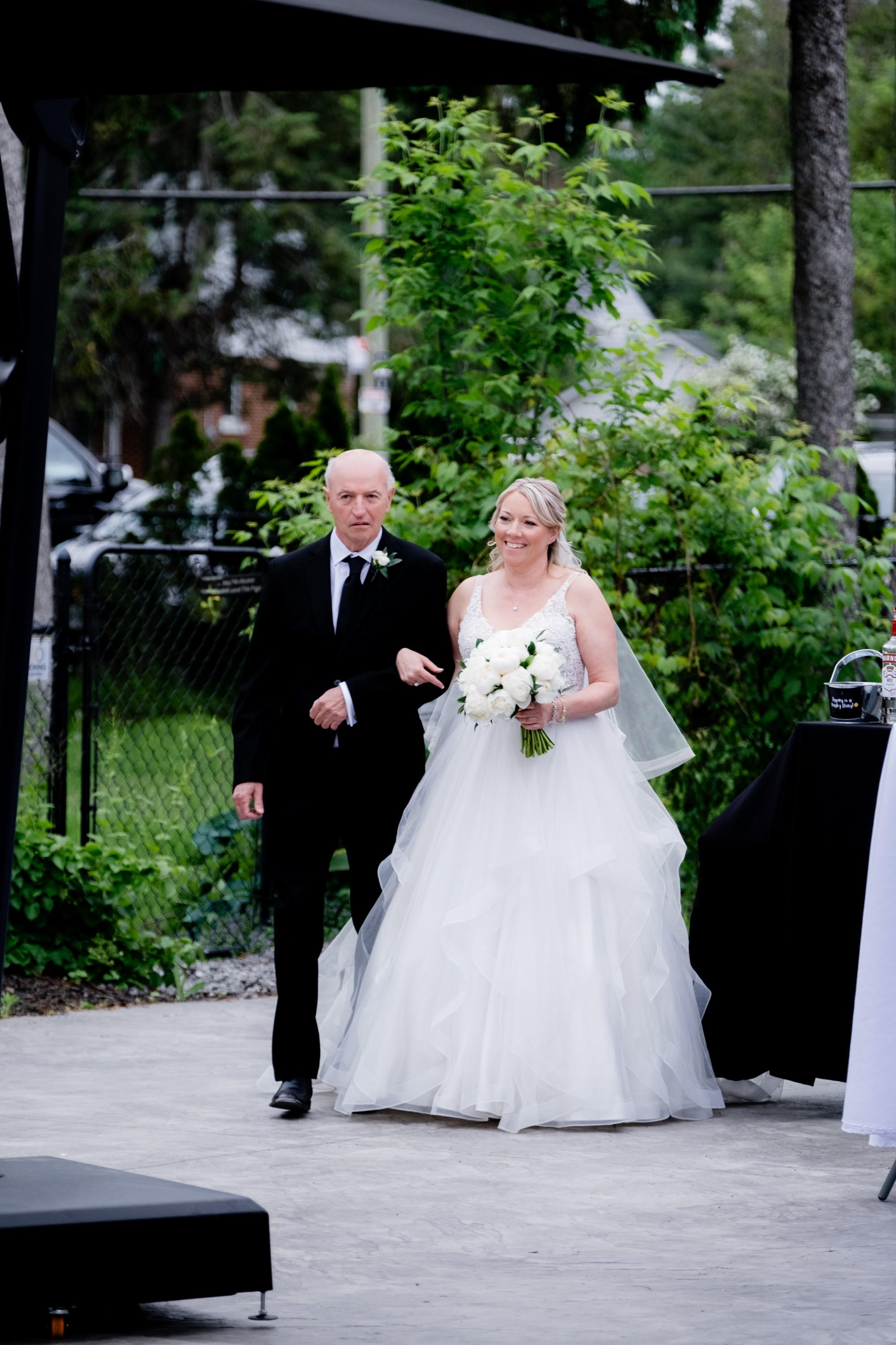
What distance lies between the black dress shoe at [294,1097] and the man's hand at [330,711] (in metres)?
1.09

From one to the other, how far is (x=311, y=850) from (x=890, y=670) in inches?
72.5

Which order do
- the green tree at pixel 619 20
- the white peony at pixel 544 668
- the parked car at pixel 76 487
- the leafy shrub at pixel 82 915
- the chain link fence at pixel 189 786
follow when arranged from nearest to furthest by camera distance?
the white peony at pixel 544 668
the leafy shrub at pixel 82 915
the chain link fence at pixel 189 786
the green tree at pixel 619 20
the parked car at pixel 76 487

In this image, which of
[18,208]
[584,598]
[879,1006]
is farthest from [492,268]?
[879,1006]

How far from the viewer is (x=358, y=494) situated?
5648mm

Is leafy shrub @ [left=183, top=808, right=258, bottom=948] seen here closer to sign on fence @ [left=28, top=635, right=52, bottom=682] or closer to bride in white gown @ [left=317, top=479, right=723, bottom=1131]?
sign on fence @ [left=28, top=635, right=52, bottom=682]

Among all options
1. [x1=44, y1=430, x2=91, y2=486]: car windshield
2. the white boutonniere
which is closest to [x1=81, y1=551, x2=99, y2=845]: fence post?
the white boutonniere

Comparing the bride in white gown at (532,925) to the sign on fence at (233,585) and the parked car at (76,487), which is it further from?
the parked car at (76,487)

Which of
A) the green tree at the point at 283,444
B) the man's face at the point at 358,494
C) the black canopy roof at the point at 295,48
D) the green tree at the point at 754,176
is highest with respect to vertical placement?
the green tree at the point at 754,176

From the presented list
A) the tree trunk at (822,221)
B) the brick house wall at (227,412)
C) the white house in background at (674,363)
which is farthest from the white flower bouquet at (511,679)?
the brick house wall at (227,412)

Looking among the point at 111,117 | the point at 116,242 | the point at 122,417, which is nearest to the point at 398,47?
the point at 111,117

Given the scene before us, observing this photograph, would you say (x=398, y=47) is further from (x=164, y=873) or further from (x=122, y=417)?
(x=122, y=417)

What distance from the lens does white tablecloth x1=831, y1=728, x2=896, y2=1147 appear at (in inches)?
179

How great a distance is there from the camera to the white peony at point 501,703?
18.1ft

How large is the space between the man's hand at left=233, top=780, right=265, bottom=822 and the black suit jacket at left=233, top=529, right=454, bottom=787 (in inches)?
0.9
